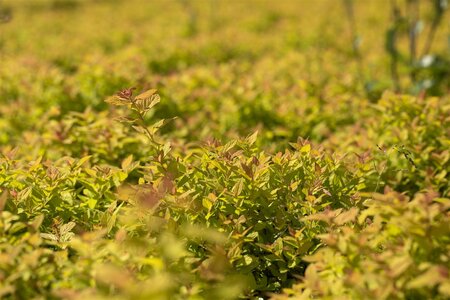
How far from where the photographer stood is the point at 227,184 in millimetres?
2027

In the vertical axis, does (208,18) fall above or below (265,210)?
below

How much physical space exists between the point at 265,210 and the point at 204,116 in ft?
5.59

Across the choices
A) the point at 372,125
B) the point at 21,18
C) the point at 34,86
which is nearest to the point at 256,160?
the point at 372,125

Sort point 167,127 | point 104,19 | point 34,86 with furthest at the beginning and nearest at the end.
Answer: point 104,19 → point 34,86 → point 167,127

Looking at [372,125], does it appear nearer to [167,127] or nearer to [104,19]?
[167,127]

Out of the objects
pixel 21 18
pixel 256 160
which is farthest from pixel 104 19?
pixel 256 160

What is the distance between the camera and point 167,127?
3.51m

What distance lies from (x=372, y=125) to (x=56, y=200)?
188cm

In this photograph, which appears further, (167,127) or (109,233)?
(167,127)

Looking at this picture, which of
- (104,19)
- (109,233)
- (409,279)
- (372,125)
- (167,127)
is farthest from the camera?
(104,19)

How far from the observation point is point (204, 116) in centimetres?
364

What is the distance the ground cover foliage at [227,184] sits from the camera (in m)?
1.48

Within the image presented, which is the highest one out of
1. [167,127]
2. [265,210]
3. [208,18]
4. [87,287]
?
[87,287]

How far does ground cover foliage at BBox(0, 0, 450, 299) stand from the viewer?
148 centimetres
